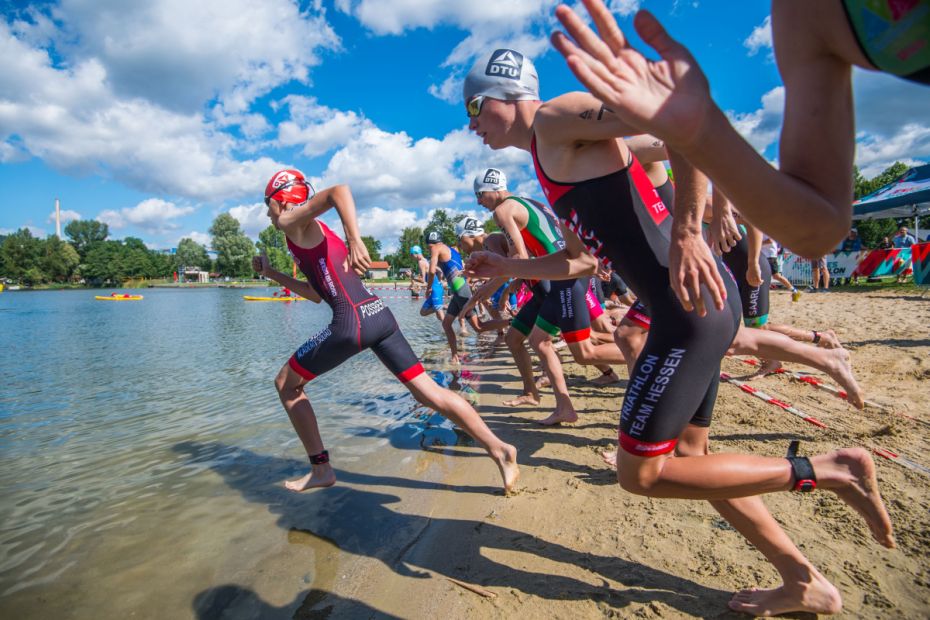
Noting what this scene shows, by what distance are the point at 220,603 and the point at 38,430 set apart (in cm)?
455

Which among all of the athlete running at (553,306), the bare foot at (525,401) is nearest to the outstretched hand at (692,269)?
the athlete running at (553,306)

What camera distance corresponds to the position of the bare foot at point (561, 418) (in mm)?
4455

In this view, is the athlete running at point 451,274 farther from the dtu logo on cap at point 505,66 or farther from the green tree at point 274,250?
the green tree at point 274,250

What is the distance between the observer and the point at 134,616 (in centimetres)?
218

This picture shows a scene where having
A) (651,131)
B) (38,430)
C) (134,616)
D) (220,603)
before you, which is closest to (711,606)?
(651,131)

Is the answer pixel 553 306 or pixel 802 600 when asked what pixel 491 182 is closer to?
pixel 553 306

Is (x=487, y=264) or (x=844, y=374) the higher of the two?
(x=487, y=264)

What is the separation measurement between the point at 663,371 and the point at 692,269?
0.48 metres

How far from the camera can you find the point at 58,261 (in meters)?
78.4

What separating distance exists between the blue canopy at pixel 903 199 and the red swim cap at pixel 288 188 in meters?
18.5

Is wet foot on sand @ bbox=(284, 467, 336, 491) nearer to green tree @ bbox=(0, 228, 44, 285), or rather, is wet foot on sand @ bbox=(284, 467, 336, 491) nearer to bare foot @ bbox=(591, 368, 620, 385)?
bare foot @ bbox=(591, 368, 620, 385)

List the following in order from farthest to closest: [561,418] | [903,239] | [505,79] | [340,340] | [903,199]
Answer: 1. [903,239]
2. [903,199]
3. [561,418]
4. [340,340]
5. [505,79]

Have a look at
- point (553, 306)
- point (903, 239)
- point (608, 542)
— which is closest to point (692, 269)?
point (608, 542)

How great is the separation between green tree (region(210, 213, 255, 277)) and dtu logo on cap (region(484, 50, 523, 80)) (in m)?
98.8
